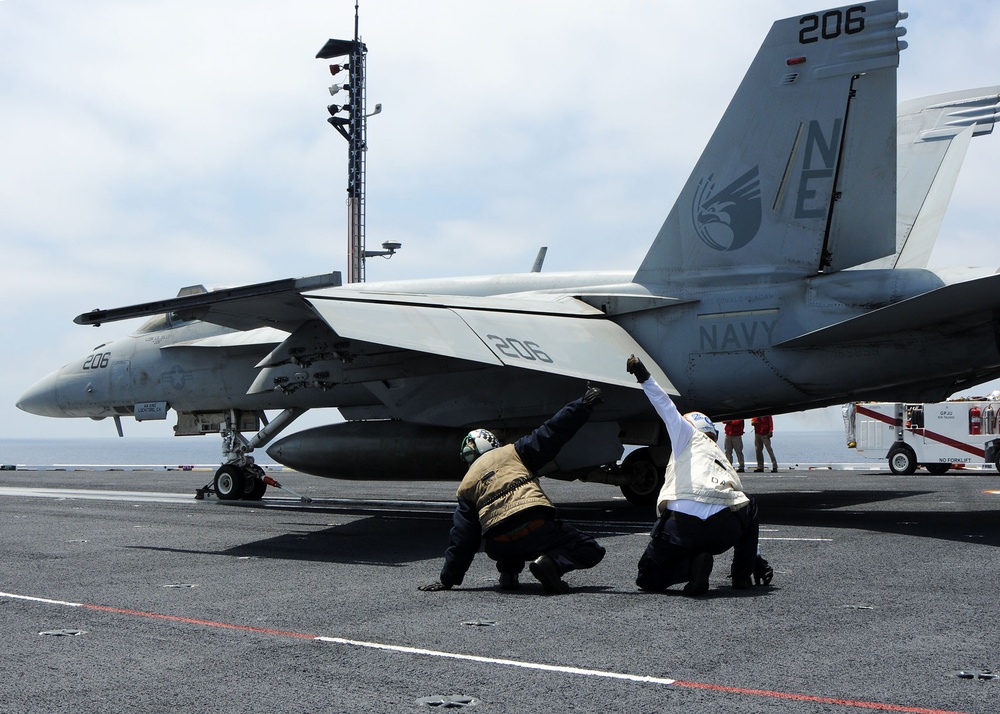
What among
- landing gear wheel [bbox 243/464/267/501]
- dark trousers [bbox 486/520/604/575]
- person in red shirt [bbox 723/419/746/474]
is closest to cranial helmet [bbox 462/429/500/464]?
dark trousers [bbox 486/520/604/575]

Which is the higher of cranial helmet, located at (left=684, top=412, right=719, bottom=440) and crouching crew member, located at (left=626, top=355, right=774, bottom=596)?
cranial helmet, located at (left=684, top=412, right=719, bottom=440)

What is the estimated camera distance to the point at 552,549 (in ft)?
24.4

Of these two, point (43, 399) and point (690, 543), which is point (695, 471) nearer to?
point (690, 543)

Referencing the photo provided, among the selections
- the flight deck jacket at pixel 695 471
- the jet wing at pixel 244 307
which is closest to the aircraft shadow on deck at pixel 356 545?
the jet wing at pixel 244 307

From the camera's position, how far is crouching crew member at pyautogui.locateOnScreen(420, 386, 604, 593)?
289 inches

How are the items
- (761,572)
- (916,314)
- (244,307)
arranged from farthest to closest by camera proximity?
(244,307) → (916,314) → (761,572)

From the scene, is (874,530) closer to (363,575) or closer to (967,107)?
(363,575)

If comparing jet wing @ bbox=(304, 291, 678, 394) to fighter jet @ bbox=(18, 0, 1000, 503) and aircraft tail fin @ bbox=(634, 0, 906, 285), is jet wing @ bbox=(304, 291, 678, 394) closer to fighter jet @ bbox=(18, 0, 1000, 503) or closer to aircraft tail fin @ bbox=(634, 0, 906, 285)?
fighter jet @ bbox=(18, 0, 1000, 503)

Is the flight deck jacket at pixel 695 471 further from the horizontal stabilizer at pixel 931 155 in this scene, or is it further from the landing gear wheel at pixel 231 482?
the landing gear wheel at pixel 231 482

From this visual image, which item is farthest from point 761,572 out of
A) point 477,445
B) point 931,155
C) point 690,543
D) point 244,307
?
point 931,155

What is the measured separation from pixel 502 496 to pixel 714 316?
5899 millimetres

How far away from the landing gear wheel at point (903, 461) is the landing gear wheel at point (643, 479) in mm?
12101

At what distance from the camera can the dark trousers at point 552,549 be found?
24.3ft

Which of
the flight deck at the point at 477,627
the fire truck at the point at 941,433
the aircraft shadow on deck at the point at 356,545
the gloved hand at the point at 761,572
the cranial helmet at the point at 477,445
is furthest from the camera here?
the fire truck at the point at 941,433
